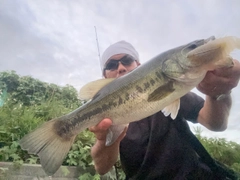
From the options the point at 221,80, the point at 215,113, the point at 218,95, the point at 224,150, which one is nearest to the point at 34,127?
the point at 215,113

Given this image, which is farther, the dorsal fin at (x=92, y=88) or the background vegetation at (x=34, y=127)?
the background vegetation at (x=34, y=127)

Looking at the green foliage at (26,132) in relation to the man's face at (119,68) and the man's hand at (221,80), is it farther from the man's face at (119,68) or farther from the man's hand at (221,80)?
the man's hand at (221,80)

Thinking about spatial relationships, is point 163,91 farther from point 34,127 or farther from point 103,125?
point 34,127

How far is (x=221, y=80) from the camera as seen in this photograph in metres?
1.66

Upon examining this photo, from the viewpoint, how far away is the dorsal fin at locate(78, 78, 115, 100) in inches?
78.3

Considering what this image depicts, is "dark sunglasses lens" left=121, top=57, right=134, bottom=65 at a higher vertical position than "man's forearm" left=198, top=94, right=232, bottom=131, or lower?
higher

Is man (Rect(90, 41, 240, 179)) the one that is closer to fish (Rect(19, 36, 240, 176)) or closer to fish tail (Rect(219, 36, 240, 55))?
fish (Rect(19, 36, 240, 176))

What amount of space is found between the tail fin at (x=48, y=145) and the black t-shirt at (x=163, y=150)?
2.59 feet

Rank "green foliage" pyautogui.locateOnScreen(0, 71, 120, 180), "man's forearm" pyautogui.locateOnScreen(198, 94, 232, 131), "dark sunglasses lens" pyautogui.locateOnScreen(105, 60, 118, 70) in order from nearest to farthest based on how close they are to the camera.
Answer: "man's forearm" pyautogui.locateOnScreen(198, 94, 232, 131)
"dark sunglasses lens" pyautogui.locateOnScreen(105, 60, 118, 70)
"green foliage" pyautogui.locateOnScreen(0, 71, 120, 180)

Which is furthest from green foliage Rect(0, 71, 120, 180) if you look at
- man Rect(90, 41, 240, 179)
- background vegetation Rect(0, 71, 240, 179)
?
man Rect(90, 41, 240, 179)

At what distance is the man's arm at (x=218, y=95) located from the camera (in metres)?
1.63

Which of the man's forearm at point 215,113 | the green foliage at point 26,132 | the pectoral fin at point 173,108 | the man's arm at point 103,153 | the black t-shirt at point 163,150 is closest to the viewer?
the pectoral fin at point 173,108

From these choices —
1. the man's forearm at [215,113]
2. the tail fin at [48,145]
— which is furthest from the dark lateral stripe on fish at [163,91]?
the tail fin at [48,145]

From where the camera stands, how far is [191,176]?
84.7 inches
